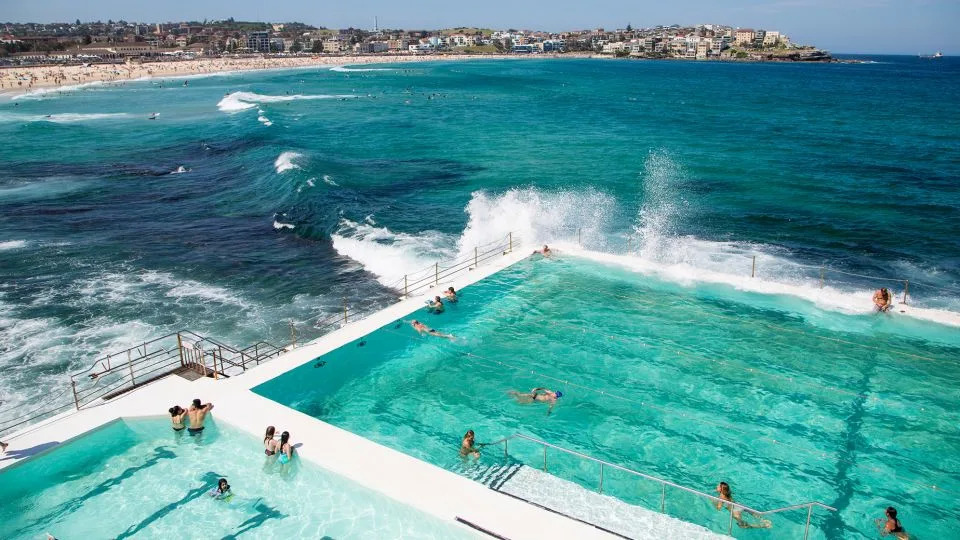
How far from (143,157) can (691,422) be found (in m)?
53.0

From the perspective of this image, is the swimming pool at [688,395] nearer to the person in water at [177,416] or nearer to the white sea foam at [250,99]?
the person in water at [177,416]

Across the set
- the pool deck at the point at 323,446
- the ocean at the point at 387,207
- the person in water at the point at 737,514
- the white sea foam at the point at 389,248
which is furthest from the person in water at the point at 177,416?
the white sea foam at the point at 389,248

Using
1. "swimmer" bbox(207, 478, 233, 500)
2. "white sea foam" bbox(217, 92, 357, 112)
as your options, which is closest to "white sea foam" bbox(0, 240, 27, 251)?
"swimmer" bbox(207, 478, 233, 500)

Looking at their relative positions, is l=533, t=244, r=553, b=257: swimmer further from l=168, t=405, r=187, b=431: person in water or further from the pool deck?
l=168, t=405, r=187, b=431: person in water

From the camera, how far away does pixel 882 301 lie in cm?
2061

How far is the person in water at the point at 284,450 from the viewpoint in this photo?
43.2 feet

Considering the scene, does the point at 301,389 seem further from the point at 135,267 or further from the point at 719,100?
the point at 719,100

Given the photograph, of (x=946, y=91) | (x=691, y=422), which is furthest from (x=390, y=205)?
(x=946, y=91)

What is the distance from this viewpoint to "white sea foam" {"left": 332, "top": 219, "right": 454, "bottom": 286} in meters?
28.1

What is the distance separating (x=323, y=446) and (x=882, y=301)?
17.8 m

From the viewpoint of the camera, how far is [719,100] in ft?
341

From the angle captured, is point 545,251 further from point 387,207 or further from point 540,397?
point 387,207

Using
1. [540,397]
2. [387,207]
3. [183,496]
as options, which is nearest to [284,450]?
[183,496]

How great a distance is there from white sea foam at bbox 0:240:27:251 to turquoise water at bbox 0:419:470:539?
71.2 feet
